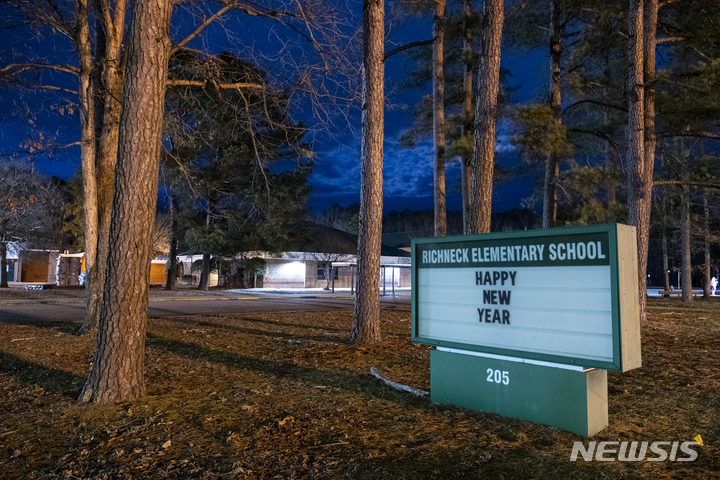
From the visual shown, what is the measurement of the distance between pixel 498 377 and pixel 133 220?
426 centimetres

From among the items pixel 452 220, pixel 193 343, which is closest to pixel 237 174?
pixel 193 343

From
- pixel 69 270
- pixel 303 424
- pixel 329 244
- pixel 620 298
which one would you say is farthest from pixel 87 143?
pixel 69 270

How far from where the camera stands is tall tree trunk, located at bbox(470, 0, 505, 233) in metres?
9.59

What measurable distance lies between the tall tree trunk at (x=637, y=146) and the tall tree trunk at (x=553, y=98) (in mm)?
2738

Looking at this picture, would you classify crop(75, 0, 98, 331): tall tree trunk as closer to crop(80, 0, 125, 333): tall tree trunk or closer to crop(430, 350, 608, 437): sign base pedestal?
crop(80, 0, 125, 333): tall tree trunk

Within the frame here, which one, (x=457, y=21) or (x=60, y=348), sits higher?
(x=457, y=21)

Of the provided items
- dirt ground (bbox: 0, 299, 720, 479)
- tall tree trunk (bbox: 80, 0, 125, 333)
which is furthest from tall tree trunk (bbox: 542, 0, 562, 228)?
tall tree trunk (bbox: 80, 0, 125, 333)

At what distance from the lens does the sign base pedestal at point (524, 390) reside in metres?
4.15

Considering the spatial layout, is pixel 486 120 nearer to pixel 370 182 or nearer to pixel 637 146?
pixel 370 182

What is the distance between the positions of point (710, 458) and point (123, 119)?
6.42 metres

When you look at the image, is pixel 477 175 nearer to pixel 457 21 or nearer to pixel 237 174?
pixel 457 21

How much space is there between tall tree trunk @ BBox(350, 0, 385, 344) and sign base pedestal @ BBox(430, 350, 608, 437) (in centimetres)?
395

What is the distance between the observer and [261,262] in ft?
96.9

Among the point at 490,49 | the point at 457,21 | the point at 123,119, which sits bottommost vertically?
the point at 123,119
